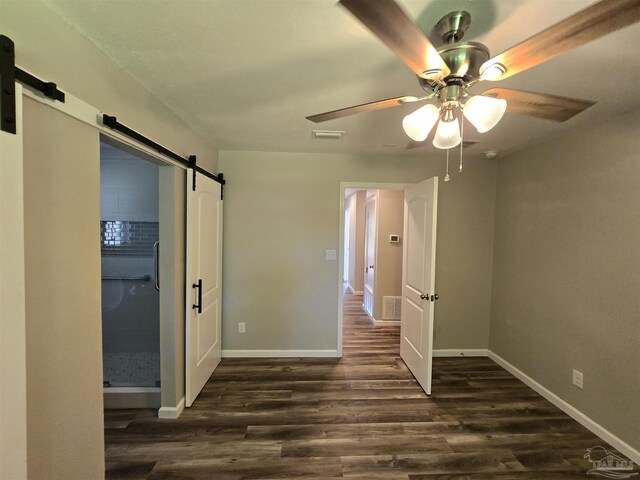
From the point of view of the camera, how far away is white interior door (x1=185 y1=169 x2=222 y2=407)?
2.16 m

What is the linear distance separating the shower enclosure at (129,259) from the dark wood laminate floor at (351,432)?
0.86 metres

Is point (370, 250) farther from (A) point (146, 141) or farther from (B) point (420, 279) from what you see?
(A) point (146, 141)

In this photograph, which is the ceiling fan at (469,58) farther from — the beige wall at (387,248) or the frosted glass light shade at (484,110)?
the beige wall at (387,248)

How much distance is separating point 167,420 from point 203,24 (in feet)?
8.57

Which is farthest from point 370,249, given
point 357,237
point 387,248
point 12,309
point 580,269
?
point 12,309

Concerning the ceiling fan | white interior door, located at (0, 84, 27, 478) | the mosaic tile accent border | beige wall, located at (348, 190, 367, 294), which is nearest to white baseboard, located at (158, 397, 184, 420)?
white interior door, located at (0, 84, 27, 478)

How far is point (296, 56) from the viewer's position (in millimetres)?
1335

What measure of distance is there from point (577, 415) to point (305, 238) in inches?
112

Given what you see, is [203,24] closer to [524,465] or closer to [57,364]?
[57,364]

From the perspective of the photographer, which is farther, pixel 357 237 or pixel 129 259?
pixel 357 237

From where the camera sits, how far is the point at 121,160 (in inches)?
108

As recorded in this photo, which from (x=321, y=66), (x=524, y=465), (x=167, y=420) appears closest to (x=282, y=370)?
(x=167, y=420)

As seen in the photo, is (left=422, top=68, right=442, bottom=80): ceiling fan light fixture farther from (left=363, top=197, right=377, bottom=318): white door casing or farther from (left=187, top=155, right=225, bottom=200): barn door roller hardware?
(left=363, top=197, right=377, bottom=318): white door casing

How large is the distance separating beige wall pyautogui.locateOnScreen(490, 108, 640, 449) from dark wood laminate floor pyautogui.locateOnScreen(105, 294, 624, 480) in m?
0.34
